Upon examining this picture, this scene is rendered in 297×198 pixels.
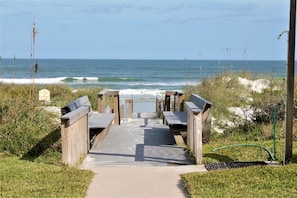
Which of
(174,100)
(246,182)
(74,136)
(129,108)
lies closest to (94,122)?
(74,136)

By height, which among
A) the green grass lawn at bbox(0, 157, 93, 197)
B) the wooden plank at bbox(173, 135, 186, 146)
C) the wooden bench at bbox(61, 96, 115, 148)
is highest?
the wooden bench at bbox(61, 96, 115, 148)

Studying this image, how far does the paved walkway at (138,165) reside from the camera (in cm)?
618

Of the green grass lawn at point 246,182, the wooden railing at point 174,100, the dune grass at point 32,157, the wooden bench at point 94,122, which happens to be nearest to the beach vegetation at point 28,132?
the dune grass at point 32,157

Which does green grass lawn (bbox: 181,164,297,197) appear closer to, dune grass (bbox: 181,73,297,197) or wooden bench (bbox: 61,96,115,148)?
dune grass (bbox: 181,73,297,197)

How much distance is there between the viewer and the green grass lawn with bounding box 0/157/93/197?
233 inches

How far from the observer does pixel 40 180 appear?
6520 mm

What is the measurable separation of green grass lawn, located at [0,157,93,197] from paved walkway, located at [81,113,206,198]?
0.19 m

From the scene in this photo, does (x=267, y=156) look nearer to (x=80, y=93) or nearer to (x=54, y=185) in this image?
(x=54, y=185)

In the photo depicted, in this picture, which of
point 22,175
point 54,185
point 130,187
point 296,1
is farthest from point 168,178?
point 296,1

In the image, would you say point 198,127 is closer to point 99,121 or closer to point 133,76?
point 99,121

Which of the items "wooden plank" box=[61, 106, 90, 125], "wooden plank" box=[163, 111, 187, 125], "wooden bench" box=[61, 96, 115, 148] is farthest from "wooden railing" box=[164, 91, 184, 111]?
"wooden plank" box=[61, 106, 90, 125]

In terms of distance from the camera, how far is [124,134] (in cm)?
1145

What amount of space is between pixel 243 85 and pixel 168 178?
13.6m

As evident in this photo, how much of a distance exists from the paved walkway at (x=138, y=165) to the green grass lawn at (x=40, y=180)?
0.61 ft
